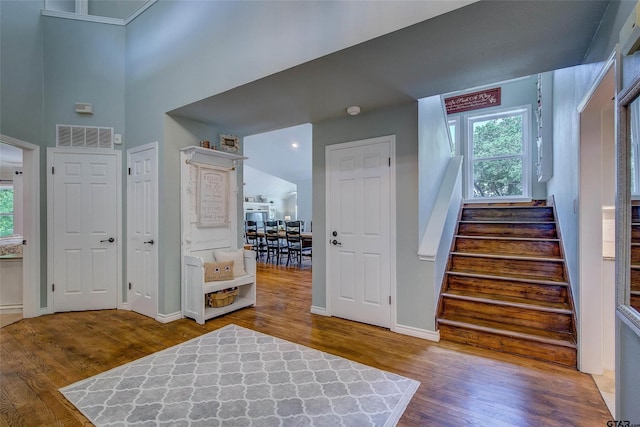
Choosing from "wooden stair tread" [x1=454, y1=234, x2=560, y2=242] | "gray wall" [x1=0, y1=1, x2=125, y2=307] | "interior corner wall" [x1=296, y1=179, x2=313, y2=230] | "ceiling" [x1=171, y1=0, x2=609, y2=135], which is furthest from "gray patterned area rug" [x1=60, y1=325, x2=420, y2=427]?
"interior corner wall" [x1=296, y1=179, x2=313, y2=230]

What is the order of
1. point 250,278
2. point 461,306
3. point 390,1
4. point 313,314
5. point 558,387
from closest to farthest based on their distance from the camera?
point 390,1
point 558,387
point 461,306
point 313,314
point 250,278

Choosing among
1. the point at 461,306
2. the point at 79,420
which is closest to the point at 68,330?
the point at 79,420

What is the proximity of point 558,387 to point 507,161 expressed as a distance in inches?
180

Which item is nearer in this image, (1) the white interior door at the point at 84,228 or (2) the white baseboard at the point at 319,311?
(2) the white baseboard at the point at 319,311

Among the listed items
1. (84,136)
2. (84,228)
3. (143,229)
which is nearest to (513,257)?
(143,229)

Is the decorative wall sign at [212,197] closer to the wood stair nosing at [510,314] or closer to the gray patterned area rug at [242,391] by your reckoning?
the gray patterned area rug at [242,391]

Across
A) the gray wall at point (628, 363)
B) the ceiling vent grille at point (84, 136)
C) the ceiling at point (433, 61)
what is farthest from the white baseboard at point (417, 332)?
the ceiling vent grille at point (84, 136)

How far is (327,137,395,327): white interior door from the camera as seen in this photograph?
323cm

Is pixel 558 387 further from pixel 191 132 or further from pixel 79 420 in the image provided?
pixel 191 132

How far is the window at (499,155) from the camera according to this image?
5.54m

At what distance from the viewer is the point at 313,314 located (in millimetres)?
3674

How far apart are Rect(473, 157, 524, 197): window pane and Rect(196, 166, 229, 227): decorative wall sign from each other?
15.4 ft

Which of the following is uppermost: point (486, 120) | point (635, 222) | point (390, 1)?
point (486, 120)

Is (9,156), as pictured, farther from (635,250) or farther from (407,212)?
(635,250)
